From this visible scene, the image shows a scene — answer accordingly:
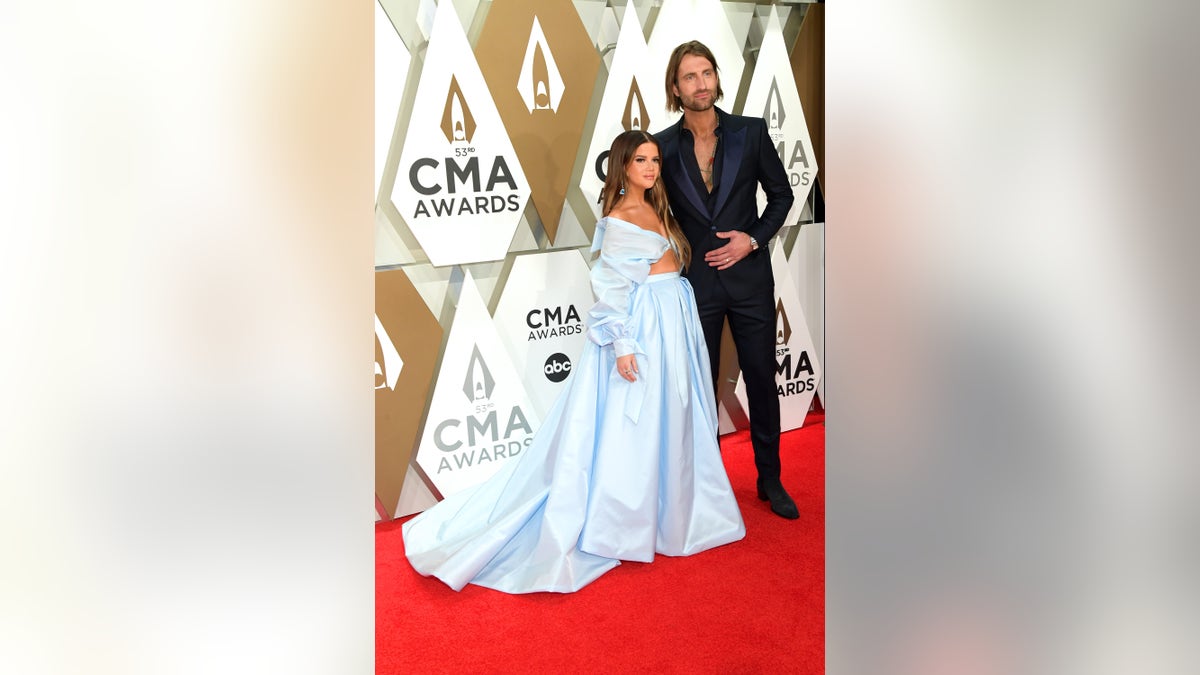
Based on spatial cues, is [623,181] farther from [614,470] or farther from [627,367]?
[614,470]

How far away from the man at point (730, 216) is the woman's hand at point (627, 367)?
47 cm

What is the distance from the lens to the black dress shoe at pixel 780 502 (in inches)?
132

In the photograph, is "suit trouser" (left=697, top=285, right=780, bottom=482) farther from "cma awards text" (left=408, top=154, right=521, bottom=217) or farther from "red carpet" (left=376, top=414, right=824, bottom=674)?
"cma awards text" (left=408, top=154, right=521, bottom=217)

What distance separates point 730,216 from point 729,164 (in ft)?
0.58

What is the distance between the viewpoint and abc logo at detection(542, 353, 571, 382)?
12.3 ft

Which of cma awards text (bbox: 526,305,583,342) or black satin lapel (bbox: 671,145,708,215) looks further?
cma awards text (bbox: 526,305,583,342)

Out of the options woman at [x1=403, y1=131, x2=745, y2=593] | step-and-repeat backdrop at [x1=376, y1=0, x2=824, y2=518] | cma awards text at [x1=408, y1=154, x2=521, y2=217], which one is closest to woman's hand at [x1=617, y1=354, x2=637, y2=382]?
woman at [x1=403, y1=131, x2=745, y2=593]

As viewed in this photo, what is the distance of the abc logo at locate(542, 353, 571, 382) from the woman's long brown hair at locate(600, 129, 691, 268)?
77cm

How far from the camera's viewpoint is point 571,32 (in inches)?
144
